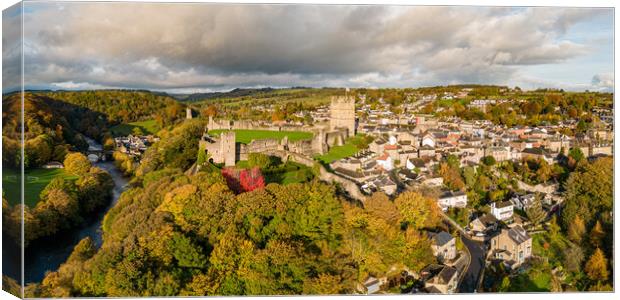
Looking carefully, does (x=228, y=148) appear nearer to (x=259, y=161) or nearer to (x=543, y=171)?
(x=259, y=161)

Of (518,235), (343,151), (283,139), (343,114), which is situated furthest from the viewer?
(343,114)

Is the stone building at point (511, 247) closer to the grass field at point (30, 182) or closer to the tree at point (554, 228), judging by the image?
the tree at point (554, 228)

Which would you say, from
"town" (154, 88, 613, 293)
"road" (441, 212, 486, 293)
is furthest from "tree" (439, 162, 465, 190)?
"road" (441, 212, 486, 293)

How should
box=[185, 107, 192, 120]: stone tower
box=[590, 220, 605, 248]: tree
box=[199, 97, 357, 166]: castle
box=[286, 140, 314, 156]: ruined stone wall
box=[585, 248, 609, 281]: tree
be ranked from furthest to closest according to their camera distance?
box=[286, 140, 314, 156]: ruined stone wall
box=[185, 107, 192, 120]: stone tower
box=[199, 97, 357, 166]: castle
box=[590, 220, 605, 248]: tree
box=[585, 248, 609, 281]: tree

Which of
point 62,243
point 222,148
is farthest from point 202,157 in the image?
point 62,243

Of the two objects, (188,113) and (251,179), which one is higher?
(188,113)

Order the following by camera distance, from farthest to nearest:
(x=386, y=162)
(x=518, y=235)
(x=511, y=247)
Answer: (x=386, y=162)
(x=518, y=235)
(x=511, y=247)

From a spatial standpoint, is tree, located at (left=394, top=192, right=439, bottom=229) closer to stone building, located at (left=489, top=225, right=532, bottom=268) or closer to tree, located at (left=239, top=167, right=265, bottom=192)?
stone building, located at (left=489, top=225, right=532, bottom=268)
